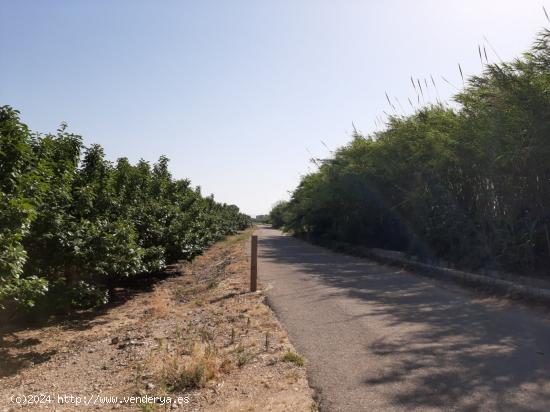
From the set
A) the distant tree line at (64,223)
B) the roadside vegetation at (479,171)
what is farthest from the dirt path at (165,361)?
the roadside vegetation at (479,171)

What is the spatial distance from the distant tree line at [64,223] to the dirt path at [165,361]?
86cm

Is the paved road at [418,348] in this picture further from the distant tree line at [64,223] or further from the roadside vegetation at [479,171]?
the distant tree line at [64,223]

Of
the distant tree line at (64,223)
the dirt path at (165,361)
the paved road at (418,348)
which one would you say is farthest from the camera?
the distant tree line at (64,223)

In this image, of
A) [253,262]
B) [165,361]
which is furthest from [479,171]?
[165,361]

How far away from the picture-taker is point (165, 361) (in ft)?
20.3

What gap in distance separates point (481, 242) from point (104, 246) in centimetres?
954

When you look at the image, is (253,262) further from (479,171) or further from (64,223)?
(479,171)

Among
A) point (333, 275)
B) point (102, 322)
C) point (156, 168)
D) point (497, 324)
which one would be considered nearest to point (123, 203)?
point (102, 322)

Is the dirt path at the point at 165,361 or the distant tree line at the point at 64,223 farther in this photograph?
the distant tree line at the point at 64,223

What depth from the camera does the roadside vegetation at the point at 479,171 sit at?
1052cm

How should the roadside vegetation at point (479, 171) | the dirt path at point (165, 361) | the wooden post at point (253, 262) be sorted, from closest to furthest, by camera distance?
the dirt path at point (165, 361), the roadside vegetation at point (479, 171), the wooden post at point (253, 262)

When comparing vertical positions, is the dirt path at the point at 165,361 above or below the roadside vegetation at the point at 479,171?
below

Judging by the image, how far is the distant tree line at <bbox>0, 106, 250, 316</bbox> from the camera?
6680 millimetres

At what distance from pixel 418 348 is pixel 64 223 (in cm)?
688
